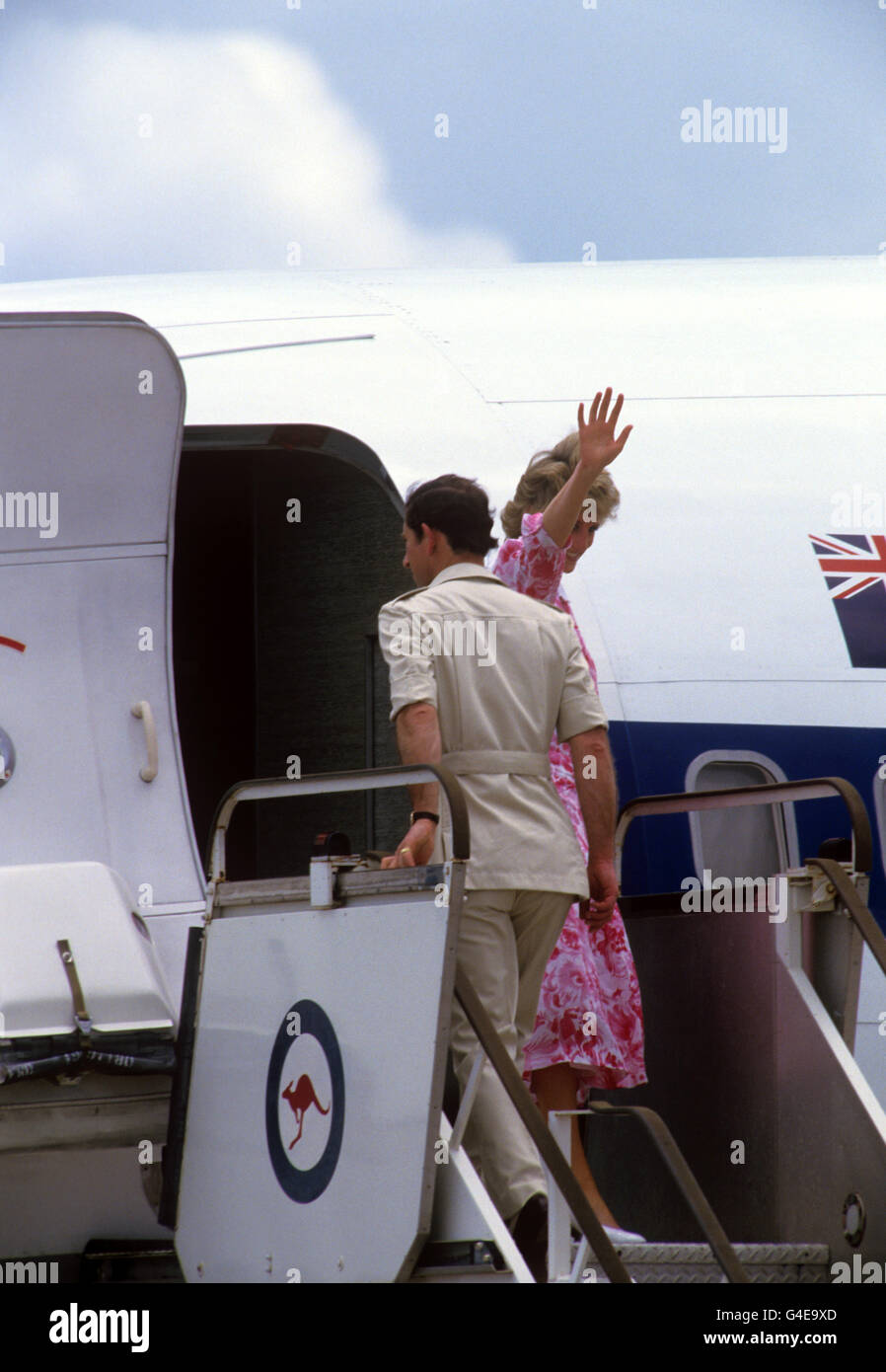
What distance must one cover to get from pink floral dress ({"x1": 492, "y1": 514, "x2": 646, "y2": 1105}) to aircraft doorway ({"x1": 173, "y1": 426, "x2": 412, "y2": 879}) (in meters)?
1.74

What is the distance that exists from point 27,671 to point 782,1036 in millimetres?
2354

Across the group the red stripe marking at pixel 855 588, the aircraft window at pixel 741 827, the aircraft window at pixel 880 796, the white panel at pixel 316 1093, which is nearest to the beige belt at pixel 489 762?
the white panel at pixel 316 1093

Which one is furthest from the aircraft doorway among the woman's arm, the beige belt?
the beige belt

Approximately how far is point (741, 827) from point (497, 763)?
1677 millimetres

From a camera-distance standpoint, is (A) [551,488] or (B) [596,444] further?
(A) [551,488]

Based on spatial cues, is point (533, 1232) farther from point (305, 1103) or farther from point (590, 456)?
point (590, 456)

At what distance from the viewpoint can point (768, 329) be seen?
6.86m

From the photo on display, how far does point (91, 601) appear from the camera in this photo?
15.5ft

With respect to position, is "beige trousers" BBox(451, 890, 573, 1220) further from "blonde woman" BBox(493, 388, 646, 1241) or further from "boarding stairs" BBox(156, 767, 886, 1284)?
"blonde woman" BBox(493, 388, 646, 1241)

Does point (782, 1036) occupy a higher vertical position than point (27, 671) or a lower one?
lower

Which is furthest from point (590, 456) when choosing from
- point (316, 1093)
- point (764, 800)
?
point (316, 1093)
